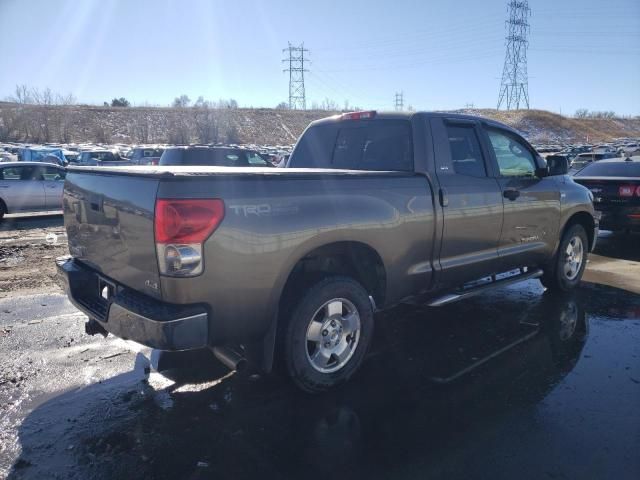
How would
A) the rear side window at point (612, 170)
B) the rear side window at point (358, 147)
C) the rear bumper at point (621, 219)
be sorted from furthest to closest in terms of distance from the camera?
the rear side window at point (612, 170), the rear bumper at point (621, 219), the rear side window at point (358, 147)

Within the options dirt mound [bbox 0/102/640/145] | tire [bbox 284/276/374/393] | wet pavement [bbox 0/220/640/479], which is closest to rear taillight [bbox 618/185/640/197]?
wet pavement [bbox 0/220/640/479]

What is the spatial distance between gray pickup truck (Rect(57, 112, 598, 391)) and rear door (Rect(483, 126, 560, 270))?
0.8 inches

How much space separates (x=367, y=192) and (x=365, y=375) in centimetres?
149

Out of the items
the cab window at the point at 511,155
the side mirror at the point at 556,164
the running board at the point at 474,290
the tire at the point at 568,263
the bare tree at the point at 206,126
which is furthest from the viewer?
the bare tree at the point at 206,126

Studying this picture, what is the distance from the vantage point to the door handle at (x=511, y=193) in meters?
4.98

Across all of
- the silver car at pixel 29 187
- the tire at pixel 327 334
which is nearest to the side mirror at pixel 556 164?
the tire at pixel 327 334

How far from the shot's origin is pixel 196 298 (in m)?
2.91

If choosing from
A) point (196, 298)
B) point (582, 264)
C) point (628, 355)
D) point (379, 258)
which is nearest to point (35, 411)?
point (196, 298)

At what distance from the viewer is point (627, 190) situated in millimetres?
9133

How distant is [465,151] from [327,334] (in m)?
2.34

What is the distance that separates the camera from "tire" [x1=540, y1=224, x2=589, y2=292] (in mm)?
6082

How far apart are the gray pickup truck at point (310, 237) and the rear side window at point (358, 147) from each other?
0.05 feet

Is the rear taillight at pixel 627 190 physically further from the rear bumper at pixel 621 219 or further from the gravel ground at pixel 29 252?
the gravel ground at pixel 29 252

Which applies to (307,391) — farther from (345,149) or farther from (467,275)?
(345,149)
